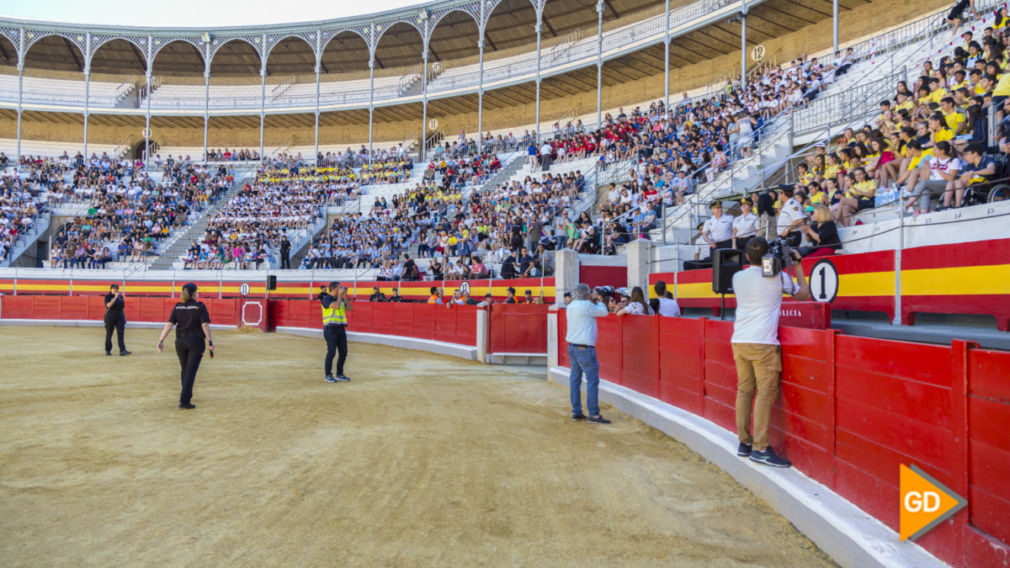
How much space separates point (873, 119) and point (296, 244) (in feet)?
80.1

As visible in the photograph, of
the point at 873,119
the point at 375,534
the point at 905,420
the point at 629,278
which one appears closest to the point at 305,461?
the point at 375,534

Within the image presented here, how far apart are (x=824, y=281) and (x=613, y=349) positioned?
3.60m

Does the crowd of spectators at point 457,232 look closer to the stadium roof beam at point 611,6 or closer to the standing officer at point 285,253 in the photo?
the standing officer at point 285,253

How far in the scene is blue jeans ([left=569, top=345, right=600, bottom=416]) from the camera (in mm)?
7988

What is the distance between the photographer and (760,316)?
4.96 meters

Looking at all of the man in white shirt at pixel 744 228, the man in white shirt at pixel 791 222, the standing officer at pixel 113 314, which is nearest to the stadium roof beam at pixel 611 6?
the man in white shirt at pixel 744 228

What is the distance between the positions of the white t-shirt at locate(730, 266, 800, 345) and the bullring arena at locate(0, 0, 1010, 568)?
0.02 m

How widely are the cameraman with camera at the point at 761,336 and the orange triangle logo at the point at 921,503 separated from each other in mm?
1388

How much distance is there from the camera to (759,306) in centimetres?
498

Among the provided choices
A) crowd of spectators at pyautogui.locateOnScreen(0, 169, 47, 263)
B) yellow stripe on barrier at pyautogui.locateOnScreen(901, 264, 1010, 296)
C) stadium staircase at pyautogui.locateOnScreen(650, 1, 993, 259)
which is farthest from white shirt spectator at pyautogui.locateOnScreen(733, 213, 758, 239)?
crowd of spectators at pyautogui.locateOnScreen(0, 169, 47, 263)

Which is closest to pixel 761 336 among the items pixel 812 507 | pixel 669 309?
pixel 812 507

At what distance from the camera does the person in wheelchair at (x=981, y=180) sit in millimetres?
7074

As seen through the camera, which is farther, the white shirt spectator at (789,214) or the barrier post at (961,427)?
the white shirt spectator at (789,214)

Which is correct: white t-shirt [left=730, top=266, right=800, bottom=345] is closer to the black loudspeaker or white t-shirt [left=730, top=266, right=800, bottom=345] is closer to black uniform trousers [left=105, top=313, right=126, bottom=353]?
the black loudspeaker
